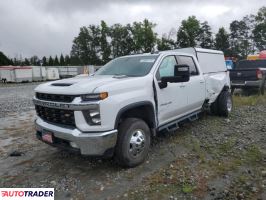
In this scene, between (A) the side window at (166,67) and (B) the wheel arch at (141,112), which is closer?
(B) the wheel arch at (141,112)

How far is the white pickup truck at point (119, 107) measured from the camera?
12.7ft

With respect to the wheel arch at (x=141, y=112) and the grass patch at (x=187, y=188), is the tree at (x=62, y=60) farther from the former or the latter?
the grass patch at (x=187, y=188)

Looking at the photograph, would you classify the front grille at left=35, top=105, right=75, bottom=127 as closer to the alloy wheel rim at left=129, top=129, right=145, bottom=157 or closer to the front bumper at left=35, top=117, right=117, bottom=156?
the front bumper at left=35, top=117, right=117, bottom=156

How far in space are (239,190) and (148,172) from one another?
4.48 feet

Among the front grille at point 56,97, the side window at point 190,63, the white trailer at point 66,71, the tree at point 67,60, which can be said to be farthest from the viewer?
the tree at point 67,60

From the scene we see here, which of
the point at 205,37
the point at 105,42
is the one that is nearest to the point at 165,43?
the point at 205,37

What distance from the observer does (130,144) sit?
4352mm

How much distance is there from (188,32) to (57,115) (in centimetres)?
6095

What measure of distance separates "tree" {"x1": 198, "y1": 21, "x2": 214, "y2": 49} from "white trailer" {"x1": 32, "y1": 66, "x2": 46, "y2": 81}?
38452mm

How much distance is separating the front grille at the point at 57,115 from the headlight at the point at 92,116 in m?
0.24

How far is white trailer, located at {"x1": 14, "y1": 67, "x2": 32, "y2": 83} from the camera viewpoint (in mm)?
35344

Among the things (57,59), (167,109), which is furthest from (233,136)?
(57,59)

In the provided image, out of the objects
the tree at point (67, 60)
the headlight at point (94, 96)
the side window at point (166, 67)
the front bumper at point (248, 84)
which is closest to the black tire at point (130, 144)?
the headlight at point (94, 96)

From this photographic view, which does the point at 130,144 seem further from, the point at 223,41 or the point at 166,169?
the point at 223,41
